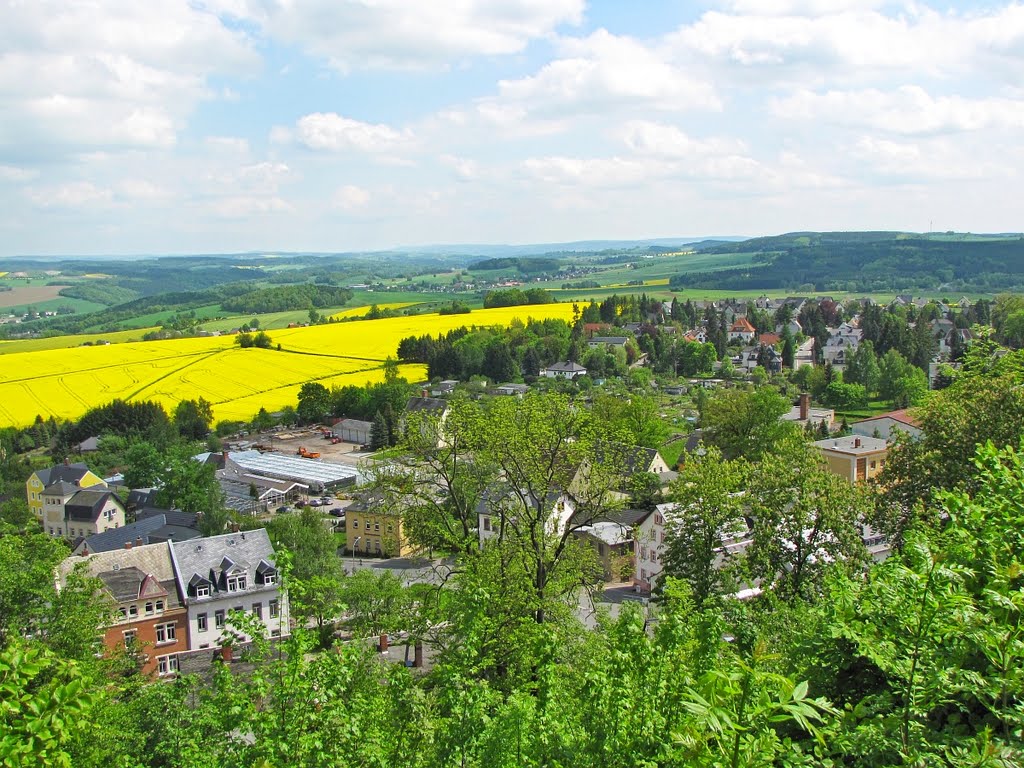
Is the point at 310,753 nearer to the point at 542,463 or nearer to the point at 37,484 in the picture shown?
the point at 542,463

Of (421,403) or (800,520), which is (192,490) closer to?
(421,403)

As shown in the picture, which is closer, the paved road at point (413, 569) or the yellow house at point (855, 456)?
the paved road at point (413, 569)

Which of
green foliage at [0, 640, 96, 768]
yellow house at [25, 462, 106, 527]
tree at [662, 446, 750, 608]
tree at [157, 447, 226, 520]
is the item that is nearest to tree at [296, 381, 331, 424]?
yellow house at [25, 462, 106, 527]

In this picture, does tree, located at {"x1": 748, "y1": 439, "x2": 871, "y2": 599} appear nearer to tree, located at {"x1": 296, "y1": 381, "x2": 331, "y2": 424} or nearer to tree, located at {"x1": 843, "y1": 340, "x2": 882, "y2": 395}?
tree, located at {"x1": 843, "y1": 340, "x2": 882, "y2": 395}

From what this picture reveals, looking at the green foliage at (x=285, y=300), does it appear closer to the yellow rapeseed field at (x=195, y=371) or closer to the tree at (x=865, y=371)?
the yellow rapeseed field at (x=195, y=371)

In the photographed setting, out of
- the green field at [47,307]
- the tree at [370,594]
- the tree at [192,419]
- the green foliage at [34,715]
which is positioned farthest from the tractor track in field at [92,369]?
the green field at [47,307]

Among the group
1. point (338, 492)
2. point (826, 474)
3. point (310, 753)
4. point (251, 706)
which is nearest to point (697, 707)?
point (310, 753)
